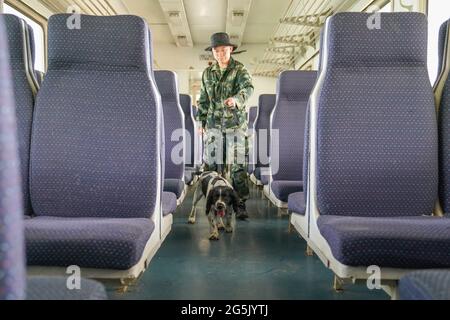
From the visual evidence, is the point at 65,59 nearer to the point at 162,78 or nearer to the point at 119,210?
the point at 119,210

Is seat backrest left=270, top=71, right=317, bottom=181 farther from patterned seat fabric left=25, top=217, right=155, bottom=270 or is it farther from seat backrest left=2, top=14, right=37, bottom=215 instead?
patterned seat fabric left=25, top=217, right=155, bottom=270

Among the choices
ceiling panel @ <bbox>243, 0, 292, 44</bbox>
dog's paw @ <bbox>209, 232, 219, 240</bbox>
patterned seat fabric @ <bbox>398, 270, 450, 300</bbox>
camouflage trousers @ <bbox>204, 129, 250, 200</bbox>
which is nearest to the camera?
patterned seat fabric @ <bbox>398, 270, 450, 300</bbox>

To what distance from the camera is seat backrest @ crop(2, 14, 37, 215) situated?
2.08 meters

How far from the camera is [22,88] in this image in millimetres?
2125

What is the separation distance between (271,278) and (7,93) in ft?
7.27

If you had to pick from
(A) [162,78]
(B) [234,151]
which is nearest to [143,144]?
(A) [162,78]

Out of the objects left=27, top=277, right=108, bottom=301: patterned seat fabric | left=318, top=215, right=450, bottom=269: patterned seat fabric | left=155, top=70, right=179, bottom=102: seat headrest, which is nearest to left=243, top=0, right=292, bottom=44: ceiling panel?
A: left=155, top=70, right=179, bottom=102: seat headrest

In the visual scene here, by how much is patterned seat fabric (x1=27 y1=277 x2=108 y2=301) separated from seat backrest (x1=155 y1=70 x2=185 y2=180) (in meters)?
3.72

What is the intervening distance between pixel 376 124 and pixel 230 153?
3083 mm

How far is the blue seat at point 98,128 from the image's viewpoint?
205 centimetres

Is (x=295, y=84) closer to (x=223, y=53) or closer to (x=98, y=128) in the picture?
(x=223, y=53)

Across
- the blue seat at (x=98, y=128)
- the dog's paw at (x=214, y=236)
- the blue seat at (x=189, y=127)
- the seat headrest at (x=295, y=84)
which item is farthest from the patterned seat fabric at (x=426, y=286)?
the blue seat at (x=189, y=127)

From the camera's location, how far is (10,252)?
0.50m

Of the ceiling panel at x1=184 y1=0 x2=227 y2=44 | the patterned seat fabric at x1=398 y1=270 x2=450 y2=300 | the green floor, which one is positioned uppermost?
the ceiling panel at x1=184 y1=0 x2=227 y2=44
